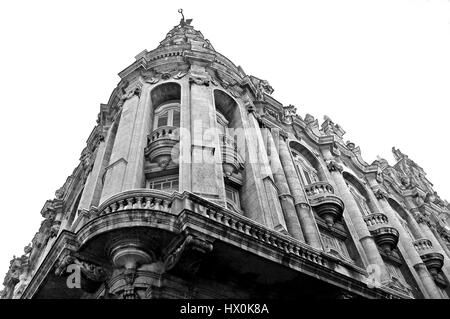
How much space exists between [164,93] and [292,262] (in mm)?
12506

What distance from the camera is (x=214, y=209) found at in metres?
12.5

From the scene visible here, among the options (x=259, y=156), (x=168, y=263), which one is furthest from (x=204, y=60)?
(x=168, y=263)

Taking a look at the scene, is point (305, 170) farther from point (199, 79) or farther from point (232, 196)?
point (232, 196)

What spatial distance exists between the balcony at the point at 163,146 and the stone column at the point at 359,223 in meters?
11.1

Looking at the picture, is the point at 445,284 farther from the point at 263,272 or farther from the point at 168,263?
the point at 168,263

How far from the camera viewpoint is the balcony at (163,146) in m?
17.2

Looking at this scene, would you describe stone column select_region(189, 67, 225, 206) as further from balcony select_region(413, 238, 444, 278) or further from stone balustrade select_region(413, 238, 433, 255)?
stone balustrade select_region(413, 238, 433, 255)

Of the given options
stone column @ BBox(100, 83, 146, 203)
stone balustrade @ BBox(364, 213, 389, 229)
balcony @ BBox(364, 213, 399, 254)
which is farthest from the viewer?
stone balustrade @ BBox(364, 213, 389, 229)

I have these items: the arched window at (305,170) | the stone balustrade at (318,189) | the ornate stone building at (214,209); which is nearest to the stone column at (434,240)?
the ornate stone building at (214,209)

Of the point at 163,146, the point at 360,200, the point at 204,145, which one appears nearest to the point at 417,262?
the point at 360,200

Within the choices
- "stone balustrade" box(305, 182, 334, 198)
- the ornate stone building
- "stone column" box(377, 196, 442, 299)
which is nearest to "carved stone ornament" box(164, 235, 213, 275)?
the ornate stone building

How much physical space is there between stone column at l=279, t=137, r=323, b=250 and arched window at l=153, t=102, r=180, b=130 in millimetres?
6332

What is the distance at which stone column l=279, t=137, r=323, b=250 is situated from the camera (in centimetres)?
1716

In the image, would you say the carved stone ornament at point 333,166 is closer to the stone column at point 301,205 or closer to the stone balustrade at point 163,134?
the stone column at point 301,205
